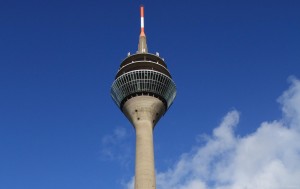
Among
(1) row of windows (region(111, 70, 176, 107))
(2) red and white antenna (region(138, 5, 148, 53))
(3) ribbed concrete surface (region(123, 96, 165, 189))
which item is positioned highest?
(2) red and white antenna (region(138, 5, 148, 53))

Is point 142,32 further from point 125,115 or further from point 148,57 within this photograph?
point 125,115

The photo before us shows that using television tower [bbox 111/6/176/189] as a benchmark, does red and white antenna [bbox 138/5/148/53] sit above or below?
above

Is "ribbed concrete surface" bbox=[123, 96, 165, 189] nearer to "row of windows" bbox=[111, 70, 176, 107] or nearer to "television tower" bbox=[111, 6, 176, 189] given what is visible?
"television tower" bbox=[111, 6, 176, 189]

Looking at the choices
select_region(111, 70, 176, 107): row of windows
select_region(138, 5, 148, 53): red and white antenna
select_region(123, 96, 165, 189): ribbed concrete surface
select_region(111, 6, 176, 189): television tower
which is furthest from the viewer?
select_region(138, 5, 148, 53): red and white antenna

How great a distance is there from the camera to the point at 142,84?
79.6 m

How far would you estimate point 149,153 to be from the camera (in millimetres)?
71438

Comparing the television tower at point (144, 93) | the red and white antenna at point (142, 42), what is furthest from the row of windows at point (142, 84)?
the red and white antenna at point (142, 42)

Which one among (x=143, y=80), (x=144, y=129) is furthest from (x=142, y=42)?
(x=144, y=129)

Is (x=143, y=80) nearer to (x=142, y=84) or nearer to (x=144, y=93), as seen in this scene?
(x=142, y=84)

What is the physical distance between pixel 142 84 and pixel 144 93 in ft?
5.62

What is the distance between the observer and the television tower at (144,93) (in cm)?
7350

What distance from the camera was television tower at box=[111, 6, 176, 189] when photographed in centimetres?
7350

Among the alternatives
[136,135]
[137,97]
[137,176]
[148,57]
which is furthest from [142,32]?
[137,176]

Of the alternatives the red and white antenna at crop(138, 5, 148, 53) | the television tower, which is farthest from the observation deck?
the red and white antenna at crop(138, 5, 148, 53)
